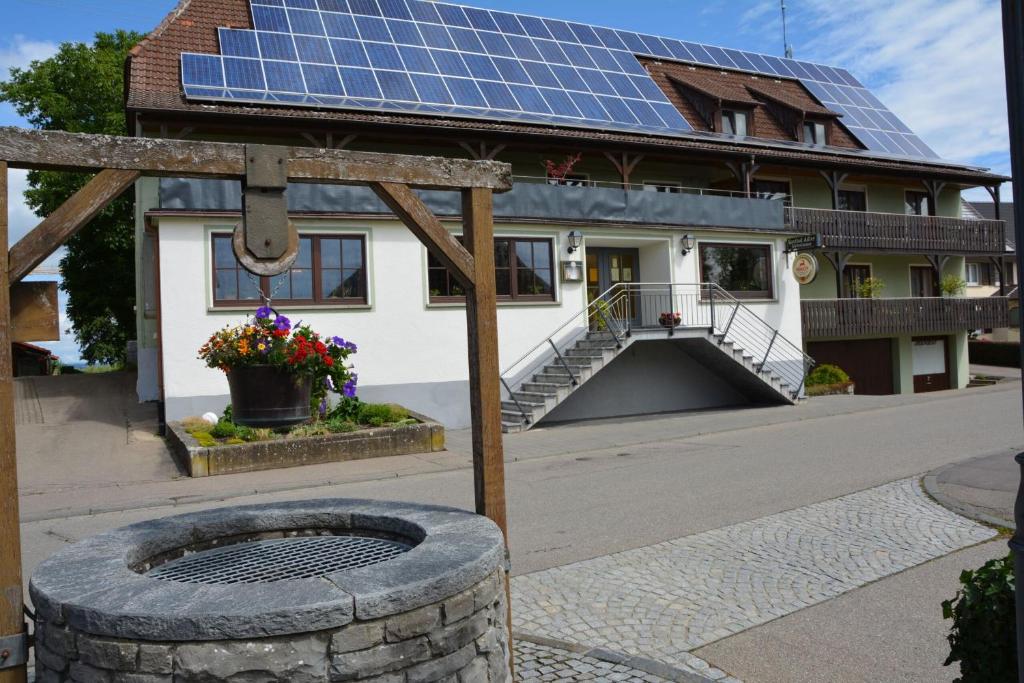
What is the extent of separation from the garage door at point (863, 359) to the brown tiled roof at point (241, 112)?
18.2 feet

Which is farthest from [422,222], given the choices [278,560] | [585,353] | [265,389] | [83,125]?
[83,125]

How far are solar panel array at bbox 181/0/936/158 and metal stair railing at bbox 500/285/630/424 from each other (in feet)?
16.0

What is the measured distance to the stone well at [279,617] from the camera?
303 centimetres

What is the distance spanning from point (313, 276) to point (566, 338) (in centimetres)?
557

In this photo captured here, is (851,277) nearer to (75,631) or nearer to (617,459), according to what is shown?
(617,459)

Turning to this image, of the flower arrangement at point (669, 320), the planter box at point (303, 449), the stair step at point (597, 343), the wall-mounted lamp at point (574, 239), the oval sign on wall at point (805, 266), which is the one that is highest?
the wall-mounted lamp at point (574, 239)

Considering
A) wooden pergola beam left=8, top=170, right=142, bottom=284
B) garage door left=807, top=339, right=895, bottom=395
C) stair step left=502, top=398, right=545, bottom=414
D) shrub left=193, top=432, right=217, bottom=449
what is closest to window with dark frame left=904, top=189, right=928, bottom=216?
garage door left=807, top=339, right=895, bottom=395

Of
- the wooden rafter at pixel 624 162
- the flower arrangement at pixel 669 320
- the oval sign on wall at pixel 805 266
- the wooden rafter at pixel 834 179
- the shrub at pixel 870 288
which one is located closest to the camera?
the flower arrangement at pixel 669 320

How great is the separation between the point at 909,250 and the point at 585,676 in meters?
25.2

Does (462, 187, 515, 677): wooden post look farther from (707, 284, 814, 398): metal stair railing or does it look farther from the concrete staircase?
(707, 284, 814, 398): metal stair railing

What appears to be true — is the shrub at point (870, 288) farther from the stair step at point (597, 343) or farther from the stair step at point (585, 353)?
the stair step at point (585, 353)

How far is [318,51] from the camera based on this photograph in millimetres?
19688

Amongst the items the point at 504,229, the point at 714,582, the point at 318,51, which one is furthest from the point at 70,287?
the point at 714,582

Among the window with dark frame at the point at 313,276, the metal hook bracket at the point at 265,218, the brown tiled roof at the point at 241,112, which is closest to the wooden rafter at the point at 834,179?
the brown tiled roof at the point at 241,112
